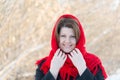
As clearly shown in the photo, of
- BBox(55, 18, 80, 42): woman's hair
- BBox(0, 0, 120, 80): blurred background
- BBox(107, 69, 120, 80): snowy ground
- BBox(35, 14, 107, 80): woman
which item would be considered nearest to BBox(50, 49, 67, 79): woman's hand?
BBox(35, 14, 107, 80): woman

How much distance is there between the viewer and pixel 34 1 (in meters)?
8.90

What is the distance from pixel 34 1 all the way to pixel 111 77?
3.34 metres

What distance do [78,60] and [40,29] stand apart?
539cm

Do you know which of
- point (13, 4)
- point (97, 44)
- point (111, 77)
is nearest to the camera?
point (111, 77)

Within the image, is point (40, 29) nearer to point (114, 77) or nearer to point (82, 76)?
point (114, 77)

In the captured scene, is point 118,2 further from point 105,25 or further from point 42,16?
point 42,16

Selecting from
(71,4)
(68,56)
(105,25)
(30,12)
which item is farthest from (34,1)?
(68,56)

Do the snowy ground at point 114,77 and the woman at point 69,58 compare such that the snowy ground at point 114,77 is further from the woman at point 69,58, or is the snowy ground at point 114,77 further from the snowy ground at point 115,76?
the woman at point 69,58

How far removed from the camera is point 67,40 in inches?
120

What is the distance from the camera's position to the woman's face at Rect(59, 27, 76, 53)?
120 inches

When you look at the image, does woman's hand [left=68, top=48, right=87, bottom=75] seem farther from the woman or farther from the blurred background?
the blurred background

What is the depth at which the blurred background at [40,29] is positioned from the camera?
751 centimetres

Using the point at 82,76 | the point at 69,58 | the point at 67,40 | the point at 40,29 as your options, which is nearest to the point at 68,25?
the point at 67,40

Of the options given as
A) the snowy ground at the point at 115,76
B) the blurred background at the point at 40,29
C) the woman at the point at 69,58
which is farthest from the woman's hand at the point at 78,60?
the blurred background at the point at 40,29
